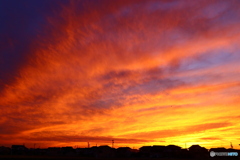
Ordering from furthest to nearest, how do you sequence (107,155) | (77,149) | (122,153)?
1. (77,149)
2. (122,153)
3. (107,155)

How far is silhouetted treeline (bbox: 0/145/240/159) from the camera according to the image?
113m

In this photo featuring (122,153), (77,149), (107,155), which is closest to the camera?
(107,155)

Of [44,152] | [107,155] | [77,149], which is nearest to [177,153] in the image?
[107,155]

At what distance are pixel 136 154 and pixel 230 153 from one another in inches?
1430

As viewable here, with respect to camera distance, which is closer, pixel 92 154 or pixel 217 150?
pixel 92 154

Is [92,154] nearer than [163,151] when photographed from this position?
Yes

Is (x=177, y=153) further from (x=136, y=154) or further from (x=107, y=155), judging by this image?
(x=107, y=155)

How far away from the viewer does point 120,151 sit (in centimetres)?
12312

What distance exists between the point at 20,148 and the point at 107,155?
39.5 metres

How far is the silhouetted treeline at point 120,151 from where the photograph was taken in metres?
113

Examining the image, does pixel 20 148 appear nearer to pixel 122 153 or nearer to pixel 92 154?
pixel 92 154

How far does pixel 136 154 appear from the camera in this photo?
381 ft

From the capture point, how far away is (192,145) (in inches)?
5059

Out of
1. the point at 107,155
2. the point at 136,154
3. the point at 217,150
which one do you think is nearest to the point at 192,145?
the point at 217,150
